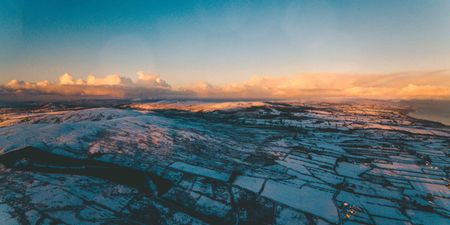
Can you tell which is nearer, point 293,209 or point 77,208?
point 77,208

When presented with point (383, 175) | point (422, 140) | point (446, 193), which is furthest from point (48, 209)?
point (422, 140)

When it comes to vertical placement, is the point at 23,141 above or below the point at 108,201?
above

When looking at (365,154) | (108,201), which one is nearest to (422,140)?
(365,154)

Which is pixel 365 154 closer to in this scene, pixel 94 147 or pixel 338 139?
pixel 338 139

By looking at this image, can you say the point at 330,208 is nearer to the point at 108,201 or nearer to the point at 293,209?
the point at 293,209

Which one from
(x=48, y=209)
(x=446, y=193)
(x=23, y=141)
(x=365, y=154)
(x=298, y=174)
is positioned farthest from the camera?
(x=365, y=154)

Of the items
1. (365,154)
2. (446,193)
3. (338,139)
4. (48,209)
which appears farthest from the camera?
(338,139)

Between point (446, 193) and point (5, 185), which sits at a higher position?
point (5, 185)

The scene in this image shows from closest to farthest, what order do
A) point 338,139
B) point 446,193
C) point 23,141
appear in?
point 446,193, point 23,141, point 338,139

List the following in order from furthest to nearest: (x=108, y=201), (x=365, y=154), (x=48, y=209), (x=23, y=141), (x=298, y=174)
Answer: (x=365, y=154) < (x=23, y=141) < (x=298, y=174) < (x=108, y=201) < (x=48, y=209)
